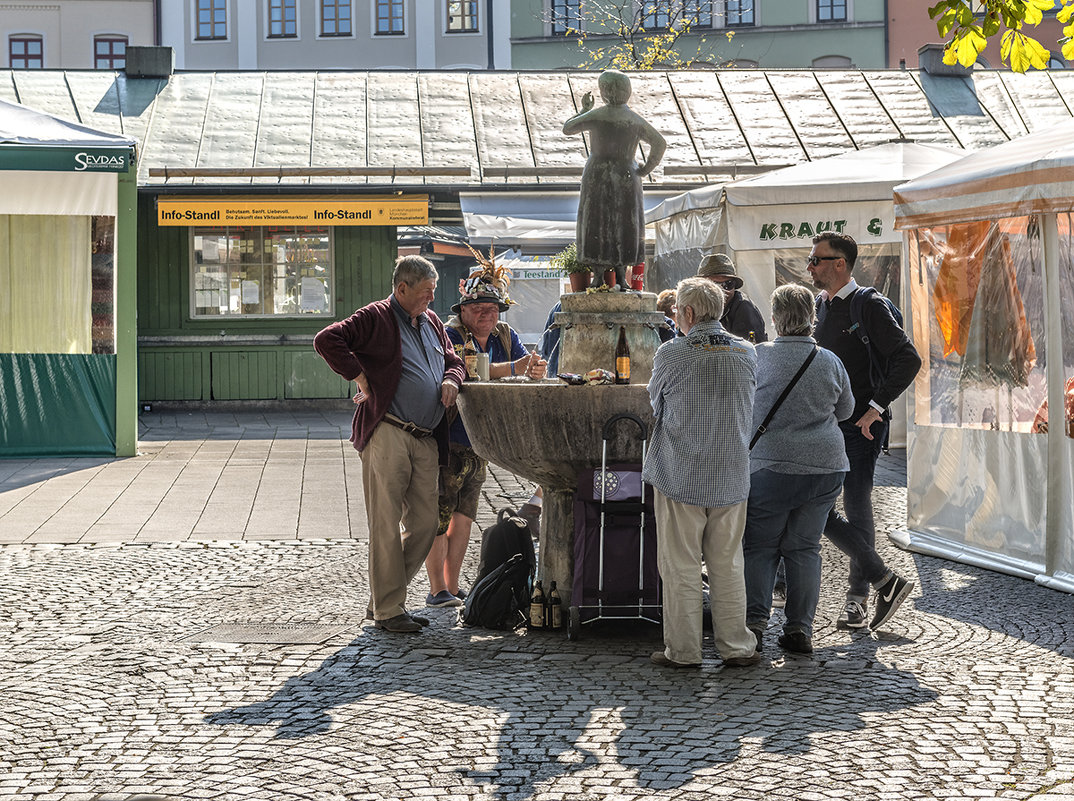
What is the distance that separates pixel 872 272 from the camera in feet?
45.4

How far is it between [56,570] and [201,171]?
12.0 metres

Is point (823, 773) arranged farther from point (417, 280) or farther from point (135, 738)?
point (417, 280)

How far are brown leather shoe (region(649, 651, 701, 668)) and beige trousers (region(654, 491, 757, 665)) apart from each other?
1 cm

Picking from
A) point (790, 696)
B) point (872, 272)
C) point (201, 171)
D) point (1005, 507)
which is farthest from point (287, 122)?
point (790, 696)

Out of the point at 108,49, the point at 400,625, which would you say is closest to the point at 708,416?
the point at 400,625

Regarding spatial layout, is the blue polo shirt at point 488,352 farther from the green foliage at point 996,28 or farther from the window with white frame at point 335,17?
the window with white frame at point 335,17

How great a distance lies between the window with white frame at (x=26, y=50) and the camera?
141ft

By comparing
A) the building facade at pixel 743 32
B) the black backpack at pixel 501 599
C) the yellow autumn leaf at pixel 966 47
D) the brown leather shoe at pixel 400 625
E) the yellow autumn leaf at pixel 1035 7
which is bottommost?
the brown leather shoe at pixel 400 625

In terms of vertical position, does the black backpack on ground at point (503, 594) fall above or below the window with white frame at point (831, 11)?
below

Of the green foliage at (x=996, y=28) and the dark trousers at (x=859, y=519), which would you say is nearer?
the green foliage at (x=996, y=28)

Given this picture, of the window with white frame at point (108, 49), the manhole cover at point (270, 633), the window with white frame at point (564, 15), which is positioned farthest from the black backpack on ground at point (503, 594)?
the window with white frame at point (108, 49)

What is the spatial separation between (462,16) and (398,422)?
37162 mm

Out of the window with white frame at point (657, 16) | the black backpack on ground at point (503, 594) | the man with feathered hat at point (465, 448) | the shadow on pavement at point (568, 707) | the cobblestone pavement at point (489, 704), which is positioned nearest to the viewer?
the cobblestone pavement at point (489, 704)

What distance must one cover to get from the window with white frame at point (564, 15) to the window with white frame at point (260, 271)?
76.9 feet
